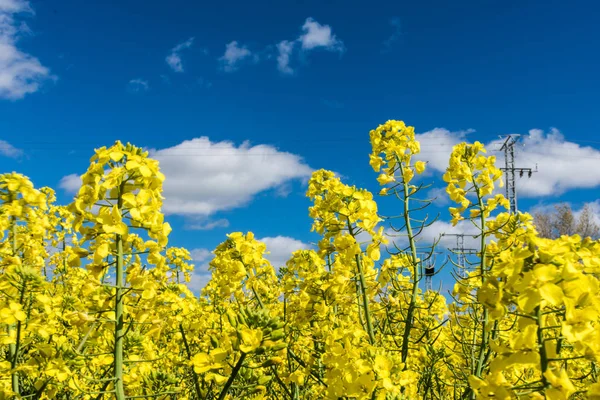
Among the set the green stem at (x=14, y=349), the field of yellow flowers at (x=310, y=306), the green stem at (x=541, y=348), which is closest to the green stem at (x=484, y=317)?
the field of yellow flowers at (x=310, y=306)

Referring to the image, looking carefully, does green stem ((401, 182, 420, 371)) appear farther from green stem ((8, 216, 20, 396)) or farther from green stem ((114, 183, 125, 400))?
green stem ((8, 216, 20, 396))

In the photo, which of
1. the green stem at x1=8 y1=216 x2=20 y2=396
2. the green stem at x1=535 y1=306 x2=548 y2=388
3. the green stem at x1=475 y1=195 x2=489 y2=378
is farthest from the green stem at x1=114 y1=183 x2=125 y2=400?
the green stem at x1=475 y1=195 x2=489 y2=378

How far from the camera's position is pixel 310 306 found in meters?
3.54

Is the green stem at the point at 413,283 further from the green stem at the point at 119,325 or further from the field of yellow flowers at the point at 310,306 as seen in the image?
the green stem at the point at 119,325

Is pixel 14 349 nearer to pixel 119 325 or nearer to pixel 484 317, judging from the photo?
pixel 119 325

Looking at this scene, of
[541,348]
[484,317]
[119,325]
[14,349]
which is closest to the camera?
[541,348]

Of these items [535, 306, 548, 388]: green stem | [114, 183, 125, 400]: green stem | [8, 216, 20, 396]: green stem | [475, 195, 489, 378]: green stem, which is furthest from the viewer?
[475, 195, 489, 378]: green stem

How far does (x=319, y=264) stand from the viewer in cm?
391

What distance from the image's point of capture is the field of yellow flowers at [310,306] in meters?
1.64

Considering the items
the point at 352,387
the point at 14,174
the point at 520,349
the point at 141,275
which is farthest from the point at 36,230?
the point at 520,349

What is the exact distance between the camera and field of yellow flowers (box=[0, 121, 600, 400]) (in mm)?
1641

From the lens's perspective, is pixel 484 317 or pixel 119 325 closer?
pixel 119 325

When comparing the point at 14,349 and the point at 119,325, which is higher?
the point at 119,325

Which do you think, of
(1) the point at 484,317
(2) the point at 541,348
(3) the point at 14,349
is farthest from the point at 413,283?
(3) the point at 14,349
